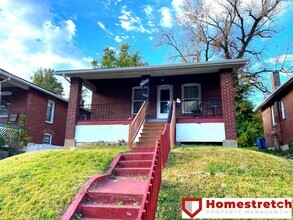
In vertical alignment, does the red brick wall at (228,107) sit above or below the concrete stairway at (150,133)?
above

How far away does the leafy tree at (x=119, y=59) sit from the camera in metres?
30.0

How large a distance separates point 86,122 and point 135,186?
23.0ft

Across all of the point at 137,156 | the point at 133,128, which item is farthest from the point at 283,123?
the point at 137,156

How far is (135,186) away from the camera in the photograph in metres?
5.41

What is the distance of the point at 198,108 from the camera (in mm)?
12734

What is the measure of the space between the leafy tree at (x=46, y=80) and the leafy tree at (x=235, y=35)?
18.4 metres

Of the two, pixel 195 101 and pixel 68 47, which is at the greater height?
pixel 68 47

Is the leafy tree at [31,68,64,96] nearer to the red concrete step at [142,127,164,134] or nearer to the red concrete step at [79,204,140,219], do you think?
the red concrete step at [142,127,164,134]

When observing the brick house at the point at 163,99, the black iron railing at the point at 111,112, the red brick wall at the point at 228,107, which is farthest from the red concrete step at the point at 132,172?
the black iron railing at the point at 111,112

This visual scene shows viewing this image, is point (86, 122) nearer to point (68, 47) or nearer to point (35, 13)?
point (35, 13)

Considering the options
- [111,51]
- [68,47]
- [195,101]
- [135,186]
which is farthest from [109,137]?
[111,51]

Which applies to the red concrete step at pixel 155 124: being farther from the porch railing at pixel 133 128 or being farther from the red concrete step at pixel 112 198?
the red concrete step at pixel 112 198

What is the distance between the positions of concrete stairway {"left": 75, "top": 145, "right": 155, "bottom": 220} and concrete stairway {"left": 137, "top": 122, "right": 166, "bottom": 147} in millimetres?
3311

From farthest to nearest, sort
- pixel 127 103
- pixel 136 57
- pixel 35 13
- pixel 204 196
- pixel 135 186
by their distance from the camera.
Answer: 1. pixel 136 57
2. pixel 127 103
3. pixel 35 13
4. pixel 135 186
5. pixel 204 196
